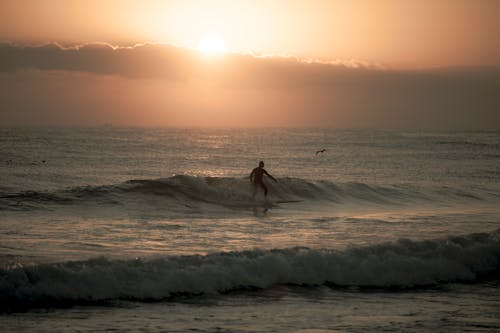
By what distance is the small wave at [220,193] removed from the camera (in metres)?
23.6

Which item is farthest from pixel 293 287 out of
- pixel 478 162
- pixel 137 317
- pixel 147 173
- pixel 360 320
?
pixel 478 162

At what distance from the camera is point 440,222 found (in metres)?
21.9

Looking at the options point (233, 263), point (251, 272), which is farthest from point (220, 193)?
point (251, 272)

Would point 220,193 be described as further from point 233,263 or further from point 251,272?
point 251,272

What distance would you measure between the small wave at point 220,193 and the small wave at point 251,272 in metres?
10.1

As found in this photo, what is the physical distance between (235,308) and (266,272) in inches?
88.7

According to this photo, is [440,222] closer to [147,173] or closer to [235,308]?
[235,308]

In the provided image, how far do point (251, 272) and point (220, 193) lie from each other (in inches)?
A: 537

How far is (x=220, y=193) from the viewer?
89.0 ft

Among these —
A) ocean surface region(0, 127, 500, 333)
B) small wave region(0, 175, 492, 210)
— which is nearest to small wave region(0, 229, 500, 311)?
ocean surface region(0, 127, 500, 333)

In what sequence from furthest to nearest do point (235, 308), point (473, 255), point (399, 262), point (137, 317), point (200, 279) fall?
point (473, 255) < point (399, 262) < point (200, 279) < point (235, 308) < point (137, 317)

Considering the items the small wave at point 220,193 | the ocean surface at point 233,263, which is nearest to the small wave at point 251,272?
the ocean surface at point 233,263

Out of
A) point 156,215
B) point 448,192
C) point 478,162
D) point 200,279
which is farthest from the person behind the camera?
point 478,162

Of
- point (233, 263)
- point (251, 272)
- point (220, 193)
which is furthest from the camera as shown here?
point (220, 193)
